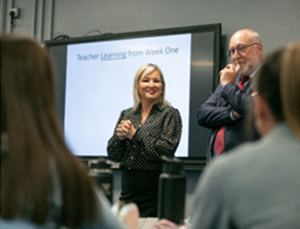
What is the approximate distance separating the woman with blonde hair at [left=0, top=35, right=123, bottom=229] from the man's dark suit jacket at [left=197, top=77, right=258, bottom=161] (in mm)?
1479

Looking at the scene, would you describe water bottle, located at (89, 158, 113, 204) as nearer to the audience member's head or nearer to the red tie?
the audience member's head

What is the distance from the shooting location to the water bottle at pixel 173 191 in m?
1.07

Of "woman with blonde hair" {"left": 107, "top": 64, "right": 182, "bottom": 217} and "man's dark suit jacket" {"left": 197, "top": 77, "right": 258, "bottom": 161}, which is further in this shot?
"woman with blonde hair" {"left": 107, "top": 64, "right": 182, "bottom": 217}

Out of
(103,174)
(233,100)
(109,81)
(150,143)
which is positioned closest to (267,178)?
(103,174)

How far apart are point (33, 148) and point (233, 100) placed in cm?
160

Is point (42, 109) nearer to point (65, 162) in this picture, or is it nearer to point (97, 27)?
point (65, 162)

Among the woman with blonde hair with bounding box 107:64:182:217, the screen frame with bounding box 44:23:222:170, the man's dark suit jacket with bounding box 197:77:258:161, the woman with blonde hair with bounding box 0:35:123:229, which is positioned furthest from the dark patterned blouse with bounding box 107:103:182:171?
the woman with blonde hair with bounding box 0:35:123:229

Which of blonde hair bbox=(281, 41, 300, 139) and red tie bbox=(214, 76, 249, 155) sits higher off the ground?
blonde hair bbox=(281, 41, 300, 139)

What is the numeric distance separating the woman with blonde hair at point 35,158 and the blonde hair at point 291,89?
378 millimetres

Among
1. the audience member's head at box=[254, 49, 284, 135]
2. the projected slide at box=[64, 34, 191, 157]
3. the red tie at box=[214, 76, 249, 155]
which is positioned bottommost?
the red tie at box=[214, 76, 249, 155]

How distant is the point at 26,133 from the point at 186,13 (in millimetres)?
3151

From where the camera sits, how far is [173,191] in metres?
1.07

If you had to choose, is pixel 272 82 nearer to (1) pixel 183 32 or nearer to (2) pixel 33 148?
(2) pixel 33 148

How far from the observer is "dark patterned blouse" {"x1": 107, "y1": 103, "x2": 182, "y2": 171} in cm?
226
